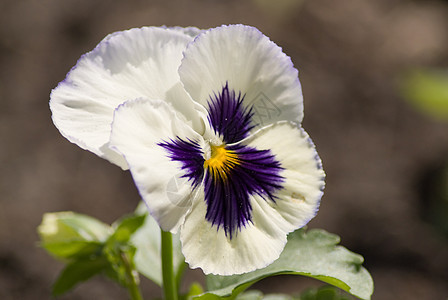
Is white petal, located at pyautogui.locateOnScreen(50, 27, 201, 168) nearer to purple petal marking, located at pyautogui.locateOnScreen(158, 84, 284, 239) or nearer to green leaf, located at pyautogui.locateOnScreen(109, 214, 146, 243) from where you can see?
purple petal marking, located at pyautogui.locateOnScreen(158, 84, 284, 239)

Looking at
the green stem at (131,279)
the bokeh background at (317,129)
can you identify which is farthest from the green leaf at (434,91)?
the green stem at (131,279)

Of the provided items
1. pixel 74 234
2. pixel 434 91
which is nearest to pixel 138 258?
pixel 74 234

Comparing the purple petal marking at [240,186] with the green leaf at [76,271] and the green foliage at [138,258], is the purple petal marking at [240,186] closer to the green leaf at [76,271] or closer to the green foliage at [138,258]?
the green foliage at [138,258]

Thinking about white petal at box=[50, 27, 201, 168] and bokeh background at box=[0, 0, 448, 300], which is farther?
bokeh background at box=[0, 0, 448, 300]

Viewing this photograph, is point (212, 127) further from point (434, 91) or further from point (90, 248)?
point (434, 91)

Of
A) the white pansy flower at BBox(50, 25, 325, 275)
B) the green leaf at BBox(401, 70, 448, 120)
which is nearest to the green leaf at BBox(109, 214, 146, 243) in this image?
the white pansy flower at BBox(50, 25, 325, 275)
